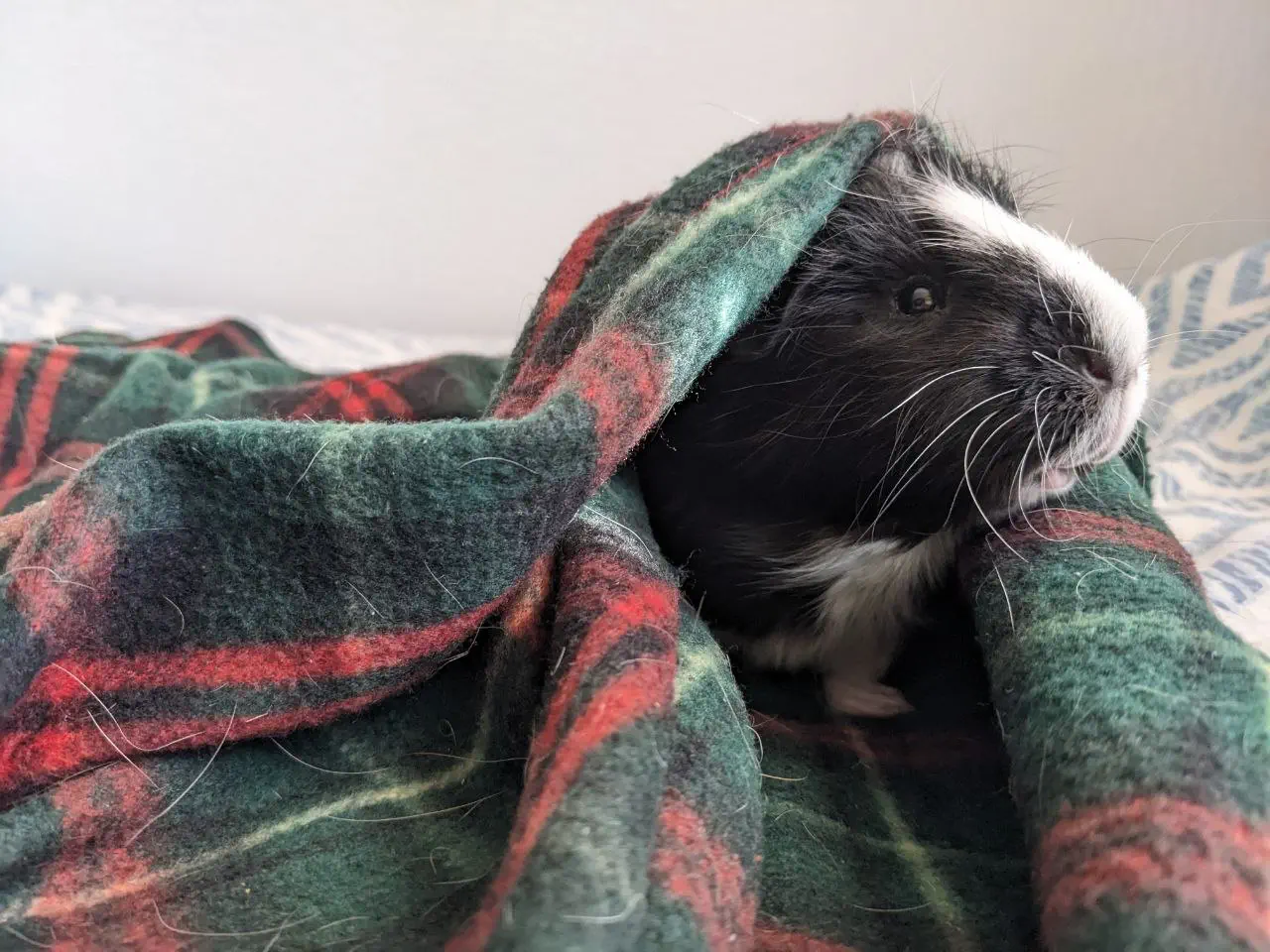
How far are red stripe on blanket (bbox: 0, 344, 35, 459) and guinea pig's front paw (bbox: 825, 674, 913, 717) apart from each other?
1044 mm

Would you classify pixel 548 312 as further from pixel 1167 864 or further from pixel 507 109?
pixel 507 109

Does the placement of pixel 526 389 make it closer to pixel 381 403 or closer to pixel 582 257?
pixel 582 257

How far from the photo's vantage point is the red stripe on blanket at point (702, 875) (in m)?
0.36

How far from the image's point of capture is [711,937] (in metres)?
0.36

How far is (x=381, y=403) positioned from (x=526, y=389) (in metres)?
0.54

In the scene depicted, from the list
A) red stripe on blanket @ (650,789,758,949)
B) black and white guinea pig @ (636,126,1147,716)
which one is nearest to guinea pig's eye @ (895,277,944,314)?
black and white guinea pig @ (636,126,1147,716)

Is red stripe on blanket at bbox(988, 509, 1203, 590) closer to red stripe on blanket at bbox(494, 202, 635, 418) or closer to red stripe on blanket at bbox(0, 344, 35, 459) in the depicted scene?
red stripe on blanket at bbox(494, 202, 635, 418)

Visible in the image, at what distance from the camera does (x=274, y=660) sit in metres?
0.48

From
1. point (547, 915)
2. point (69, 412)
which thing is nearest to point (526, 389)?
point (547, 915)

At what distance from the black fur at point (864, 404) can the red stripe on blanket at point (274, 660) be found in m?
0.21

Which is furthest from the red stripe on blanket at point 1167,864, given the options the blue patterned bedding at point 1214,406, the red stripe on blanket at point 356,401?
the red stripe on blanket at point 356,401

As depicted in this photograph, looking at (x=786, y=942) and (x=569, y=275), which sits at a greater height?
(x=569, y=275)

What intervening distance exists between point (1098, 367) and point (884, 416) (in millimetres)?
137

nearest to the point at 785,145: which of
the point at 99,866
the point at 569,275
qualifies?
the point at 569,275
